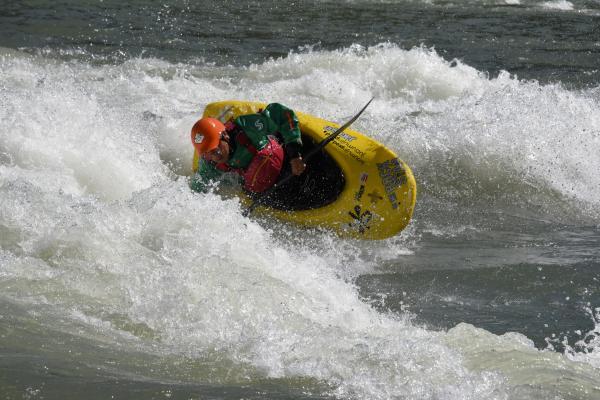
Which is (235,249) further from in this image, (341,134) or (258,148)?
(341,134)

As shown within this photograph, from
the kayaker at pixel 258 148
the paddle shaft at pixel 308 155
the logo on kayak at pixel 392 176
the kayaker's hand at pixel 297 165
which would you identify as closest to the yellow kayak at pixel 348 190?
the logo on kayak at pixel 392 176

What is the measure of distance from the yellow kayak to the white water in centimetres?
17

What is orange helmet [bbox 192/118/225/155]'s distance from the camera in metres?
6.37

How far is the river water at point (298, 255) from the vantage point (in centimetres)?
385

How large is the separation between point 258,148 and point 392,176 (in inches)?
43.1

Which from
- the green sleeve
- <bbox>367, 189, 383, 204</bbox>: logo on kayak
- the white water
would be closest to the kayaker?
the green sleeve

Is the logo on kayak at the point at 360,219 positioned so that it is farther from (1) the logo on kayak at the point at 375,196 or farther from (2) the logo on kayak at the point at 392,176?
(2) the logo on kayak at the point at 392,176

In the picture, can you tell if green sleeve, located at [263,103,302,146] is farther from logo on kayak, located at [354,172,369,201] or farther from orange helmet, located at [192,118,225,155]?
logo on kayak, located at [354,172,369,201]

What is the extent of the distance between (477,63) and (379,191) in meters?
9.06

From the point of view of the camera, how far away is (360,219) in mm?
6590

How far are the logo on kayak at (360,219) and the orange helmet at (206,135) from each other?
1.23 m

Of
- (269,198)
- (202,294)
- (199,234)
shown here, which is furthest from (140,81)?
(202,294)

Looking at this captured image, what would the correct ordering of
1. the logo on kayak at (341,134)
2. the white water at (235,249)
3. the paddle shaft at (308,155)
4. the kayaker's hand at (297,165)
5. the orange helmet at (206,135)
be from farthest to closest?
the logo on kayak at (341,134) < the paddle shaft at (308,155) < the kayaker's hand at (297,165) < the orange helmet at (206,135) < the white water at (235,249)

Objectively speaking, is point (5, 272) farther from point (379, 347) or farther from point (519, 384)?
point (519, 384)
